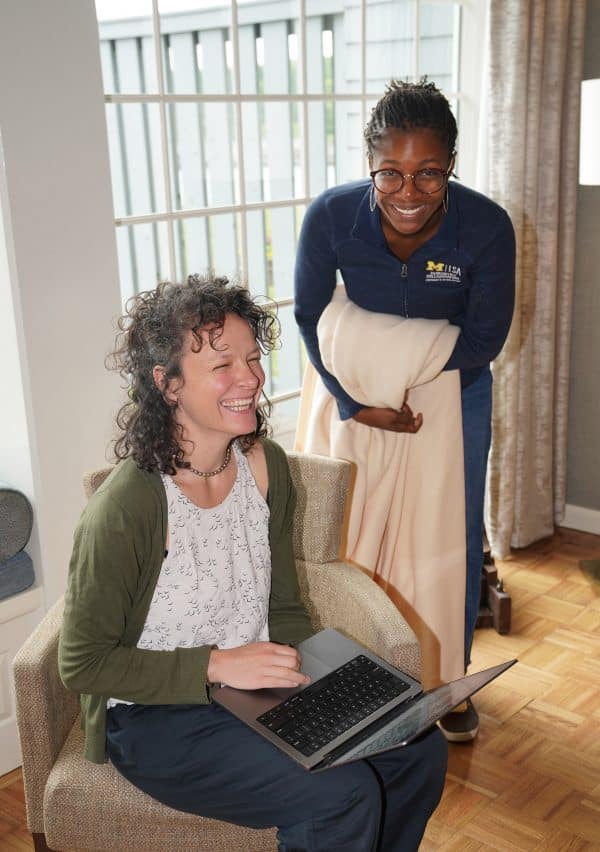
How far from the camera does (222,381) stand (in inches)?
57.2

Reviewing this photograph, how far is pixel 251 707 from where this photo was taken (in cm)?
142

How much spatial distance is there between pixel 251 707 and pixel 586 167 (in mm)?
1551

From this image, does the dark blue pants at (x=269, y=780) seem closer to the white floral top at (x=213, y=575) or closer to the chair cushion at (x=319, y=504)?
the white floral top at (x=213, y=575)

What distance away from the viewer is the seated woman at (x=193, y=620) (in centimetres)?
139

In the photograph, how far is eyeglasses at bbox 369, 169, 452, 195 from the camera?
1810 millimetres

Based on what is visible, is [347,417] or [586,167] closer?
[347,417]

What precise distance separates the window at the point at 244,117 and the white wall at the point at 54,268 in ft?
0.63

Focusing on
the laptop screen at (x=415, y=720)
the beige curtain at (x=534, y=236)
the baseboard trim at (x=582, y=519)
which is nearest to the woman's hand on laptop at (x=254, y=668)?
the laptop screen at (x=415, y=720)

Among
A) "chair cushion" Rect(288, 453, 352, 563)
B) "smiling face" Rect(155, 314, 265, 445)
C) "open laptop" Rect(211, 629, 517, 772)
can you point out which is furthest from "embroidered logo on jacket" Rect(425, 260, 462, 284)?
"open laptop" Rect(211, 629, 517, 772)

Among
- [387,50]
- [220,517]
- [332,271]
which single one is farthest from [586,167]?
[220,517]

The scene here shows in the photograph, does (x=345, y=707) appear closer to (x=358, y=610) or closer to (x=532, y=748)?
(x=358, y=610)

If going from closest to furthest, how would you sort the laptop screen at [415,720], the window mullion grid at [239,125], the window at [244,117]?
the laptop screen at [415,720] < the window at [244,117] < the window mullion grid at [239,125]

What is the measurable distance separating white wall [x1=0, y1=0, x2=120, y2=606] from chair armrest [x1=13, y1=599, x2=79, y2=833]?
24.1 inches

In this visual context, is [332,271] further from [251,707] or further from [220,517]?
[251,707]
